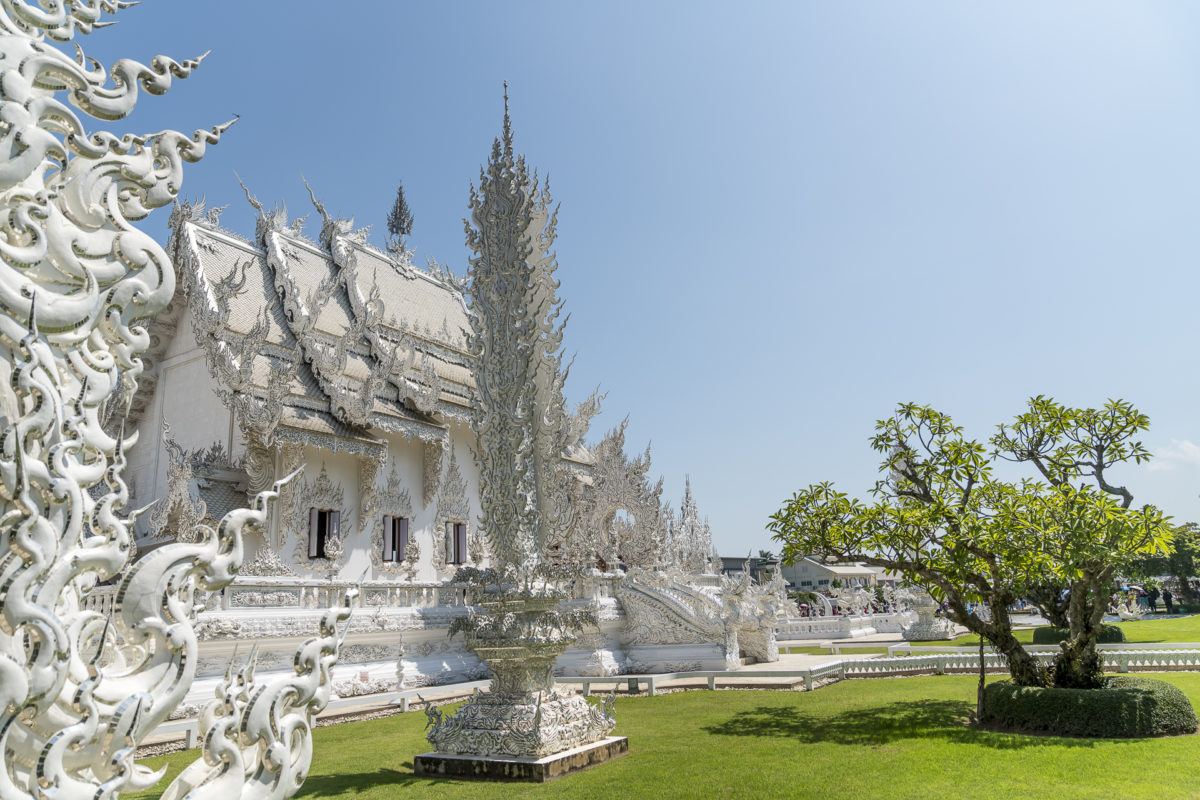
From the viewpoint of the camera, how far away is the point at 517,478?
22.1 ft

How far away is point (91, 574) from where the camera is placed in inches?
96.6

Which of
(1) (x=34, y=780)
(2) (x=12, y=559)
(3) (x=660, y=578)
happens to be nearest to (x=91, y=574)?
(2) (x=12, y=559)

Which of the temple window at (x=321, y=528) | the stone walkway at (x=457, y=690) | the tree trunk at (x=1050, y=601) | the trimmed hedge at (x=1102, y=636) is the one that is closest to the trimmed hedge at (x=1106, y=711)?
the tree trunk at (x=1050, y=601)

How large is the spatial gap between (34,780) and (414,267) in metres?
20.5

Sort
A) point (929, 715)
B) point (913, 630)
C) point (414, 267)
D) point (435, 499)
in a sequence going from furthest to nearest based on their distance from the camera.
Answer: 1. point (414, 267)
2. point (913, 630)
3. point (435, 499)
4. point (929, 715)

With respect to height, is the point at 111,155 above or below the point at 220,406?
below

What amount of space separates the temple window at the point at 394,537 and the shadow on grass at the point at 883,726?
8.88m

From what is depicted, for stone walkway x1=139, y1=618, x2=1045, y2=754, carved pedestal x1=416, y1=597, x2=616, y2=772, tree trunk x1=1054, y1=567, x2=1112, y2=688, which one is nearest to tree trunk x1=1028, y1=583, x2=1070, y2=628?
tree trunk x1=1054, y1=567, x2=1112, y2=688

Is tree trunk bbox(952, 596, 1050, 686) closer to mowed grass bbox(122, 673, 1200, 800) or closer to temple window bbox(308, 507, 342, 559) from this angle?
mowed grass bbox(122, 673, 1200, 800)

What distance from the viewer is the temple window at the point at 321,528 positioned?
46.9 feet

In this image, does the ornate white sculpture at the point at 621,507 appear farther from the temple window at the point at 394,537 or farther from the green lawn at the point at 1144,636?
the green lawn at the point at 1144,636

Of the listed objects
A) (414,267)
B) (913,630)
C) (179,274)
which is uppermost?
(414,267)

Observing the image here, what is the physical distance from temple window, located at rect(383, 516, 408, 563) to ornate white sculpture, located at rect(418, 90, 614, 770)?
958 centimetres

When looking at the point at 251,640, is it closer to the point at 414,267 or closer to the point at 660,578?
the point at 660,578
